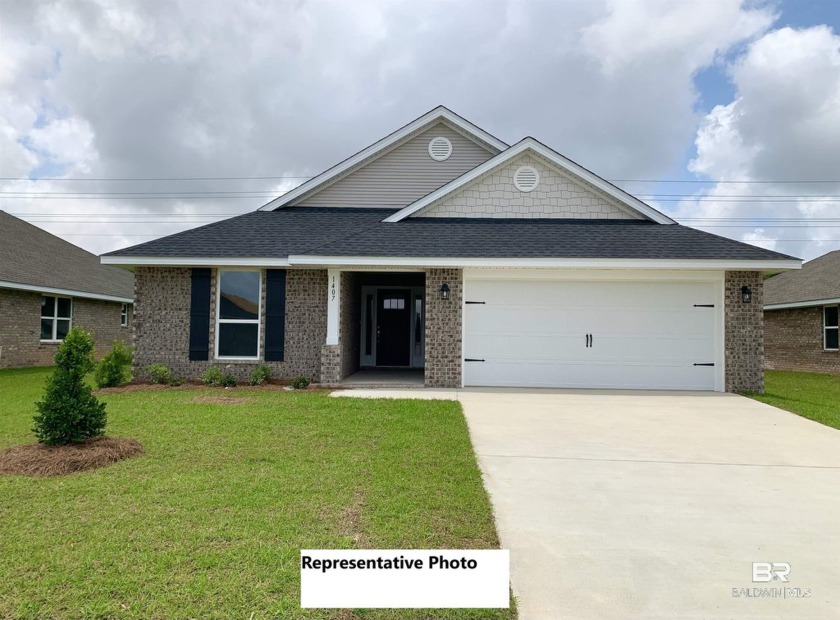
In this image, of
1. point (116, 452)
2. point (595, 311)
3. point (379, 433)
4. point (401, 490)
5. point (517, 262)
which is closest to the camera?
point (401, 490)

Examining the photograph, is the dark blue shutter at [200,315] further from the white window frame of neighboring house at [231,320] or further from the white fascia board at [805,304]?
the white fascia board at [805,304]

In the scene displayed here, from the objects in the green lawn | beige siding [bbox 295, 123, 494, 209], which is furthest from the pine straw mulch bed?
beige siding [bbox 295, 123, 494, 209]

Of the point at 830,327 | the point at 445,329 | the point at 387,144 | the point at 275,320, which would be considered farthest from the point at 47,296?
the point at 830,327

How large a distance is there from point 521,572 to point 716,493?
2.66 metres

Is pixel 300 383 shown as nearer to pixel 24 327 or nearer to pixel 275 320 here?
pixel 275 320

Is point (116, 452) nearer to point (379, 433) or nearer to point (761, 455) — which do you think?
point (379, 433)

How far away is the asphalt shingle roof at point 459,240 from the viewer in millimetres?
10812

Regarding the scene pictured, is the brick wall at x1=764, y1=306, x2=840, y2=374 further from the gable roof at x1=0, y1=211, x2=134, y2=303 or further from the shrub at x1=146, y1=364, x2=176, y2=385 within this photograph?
the gable roof at x1=0, y1=211, x2=134, y2=303

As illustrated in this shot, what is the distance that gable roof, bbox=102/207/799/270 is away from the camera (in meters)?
10.6

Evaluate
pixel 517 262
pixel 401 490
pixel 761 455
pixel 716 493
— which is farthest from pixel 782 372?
pixel 401 490

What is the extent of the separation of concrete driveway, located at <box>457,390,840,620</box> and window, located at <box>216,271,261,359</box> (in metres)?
6.16

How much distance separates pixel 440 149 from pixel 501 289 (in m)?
5.66

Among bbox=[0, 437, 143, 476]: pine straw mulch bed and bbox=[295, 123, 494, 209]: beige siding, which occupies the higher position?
bbox=[295, 123, 494, 209]: beige siding

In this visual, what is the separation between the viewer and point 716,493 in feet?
15.9
